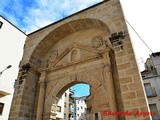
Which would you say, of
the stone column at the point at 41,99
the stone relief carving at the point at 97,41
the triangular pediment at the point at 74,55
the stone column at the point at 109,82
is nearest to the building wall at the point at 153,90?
the stone relief carving at the point at 97,41

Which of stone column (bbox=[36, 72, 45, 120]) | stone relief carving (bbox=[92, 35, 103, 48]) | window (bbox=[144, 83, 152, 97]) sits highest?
stone relief carving (bbox=[92, 35, 103, 48])

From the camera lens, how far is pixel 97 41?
547 centimetres

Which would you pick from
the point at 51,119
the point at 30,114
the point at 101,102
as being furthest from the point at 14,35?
the point at 101,102

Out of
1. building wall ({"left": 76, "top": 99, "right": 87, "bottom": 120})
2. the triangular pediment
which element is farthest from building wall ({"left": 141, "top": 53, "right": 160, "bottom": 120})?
building wall ({"left": 76, "top": 99, "right": 87, "bottom": 120})

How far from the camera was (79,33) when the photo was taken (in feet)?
20.4

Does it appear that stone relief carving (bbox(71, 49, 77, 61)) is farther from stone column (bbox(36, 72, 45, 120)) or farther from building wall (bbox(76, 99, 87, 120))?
building wall (bbox(76, 99, 87, 120))

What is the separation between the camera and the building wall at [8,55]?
10187mm

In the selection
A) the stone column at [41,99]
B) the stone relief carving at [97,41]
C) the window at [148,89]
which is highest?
the stone relief carving at [97,41]

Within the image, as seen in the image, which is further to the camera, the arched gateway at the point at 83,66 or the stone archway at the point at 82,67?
the stone archway at the point at 82,67

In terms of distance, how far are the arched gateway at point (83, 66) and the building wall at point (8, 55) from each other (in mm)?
4701

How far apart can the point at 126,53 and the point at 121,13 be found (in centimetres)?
162

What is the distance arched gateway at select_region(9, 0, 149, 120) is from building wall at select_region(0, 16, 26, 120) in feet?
15.4

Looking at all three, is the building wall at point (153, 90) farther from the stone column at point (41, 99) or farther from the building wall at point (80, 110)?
the building wall at point (80, 110)

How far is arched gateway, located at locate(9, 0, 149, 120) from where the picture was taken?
151 inches
